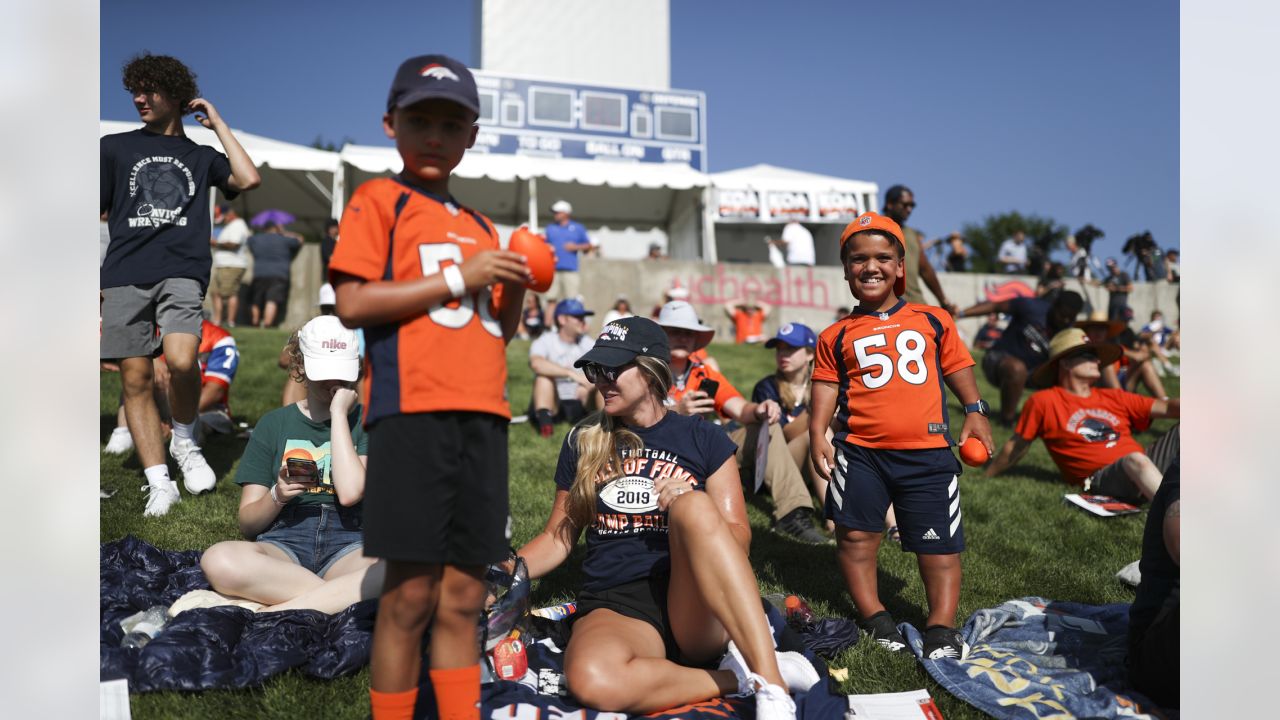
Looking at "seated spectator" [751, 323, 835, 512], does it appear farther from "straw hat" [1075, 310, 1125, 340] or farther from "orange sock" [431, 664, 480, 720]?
"orange sock" [431, 664, 480, 720]

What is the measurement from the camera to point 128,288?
4637mm

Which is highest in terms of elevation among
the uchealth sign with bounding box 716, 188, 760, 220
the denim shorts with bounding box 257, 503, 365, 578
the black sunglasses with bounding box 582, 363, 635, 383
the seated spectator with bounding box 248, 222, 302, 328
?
the uchealth sign with bounding box 716, 188, 760, 220

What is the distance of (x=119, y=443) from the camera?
606 cm

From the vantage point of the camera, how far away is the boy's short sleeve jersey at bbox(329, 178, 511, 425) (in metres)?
2.12

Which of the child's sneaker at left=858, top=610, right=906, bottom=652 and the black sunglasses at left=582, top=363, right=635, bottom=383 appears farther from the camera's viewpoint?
the child's sneaker at left=858, top=610, right=906, bottom=652

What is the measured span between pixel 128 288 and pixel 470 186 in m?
15.4

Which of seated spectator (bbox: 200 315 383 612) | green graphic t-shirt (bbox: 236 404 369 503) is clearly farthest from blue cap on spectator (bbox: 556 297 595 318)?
green graphic t-shirt (bbox: 236 404 369 503)

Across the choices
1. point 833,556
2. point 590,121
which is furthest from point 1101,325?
point 590,121

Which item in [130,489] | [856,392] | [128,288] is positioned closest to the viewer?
[856,392]

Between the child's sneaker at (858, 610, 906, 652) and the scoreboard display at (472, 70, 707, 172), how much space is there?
1898 centimetres

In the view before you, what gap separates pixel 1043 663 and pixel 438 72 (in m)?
3.18

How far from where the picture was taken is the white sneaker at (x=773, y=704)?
248 cm

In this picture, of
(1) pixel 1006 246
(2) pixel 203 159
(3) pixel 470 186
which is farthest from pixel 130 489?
(1) pixel 1006 246
